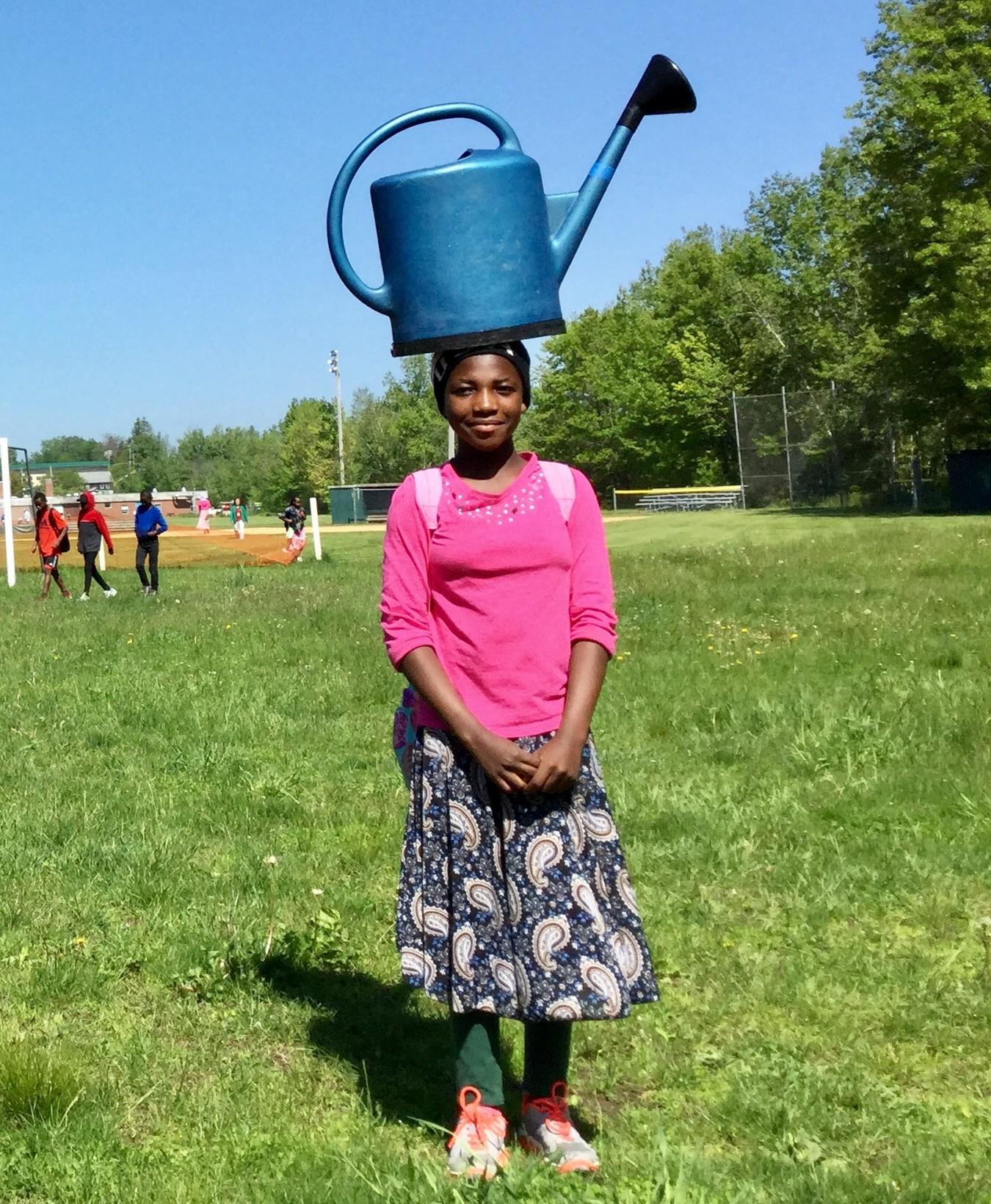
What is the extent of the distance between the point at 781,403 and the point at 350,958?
42741 mm

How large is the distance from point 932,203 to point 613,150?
3653 cm

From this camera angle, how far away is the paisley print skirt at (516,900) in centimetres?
310

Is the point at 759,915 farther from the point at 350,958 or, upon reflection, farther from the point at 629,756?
the point at 629,756

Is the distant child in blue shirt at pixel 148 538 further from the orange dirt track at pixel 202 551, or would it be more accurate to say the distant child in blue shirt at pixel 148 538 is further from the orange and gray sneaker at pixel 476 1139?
the orange and gray sneaker at pixel 476 1139

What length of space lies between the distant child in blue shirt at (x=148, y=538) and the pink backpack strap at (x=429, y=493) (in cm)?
1862

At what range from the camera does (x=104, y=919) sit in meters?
5.04

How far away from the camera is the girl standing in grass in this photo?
10.2 feet

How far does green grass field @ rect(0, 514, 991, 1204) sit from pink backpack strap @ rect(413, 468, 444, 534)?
4.60ft

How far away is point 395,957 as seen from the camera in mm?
4730

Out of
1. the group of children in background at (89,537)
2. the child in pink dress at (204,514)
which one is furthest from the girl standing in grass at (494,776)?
the child in pink dress at (204,514)

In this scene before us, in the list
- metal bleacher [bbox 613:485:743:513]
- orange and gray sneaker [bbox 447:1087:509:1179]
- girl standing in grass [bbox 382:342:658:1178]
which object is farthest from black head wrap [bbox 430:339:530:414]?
metal bleacher [bbox 613:485:743:513]

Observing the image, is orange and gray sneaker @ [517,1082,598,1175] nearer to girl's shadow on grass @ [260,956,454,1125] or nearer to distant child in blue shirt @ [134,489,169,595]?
girl's shadow on grass @ [260,956,454,1125]

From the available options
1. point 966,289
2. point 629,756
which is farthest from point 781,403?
point 629,756

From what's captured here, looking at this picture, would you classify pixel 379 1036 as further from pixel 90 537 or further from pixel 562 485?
pixel 90 537
